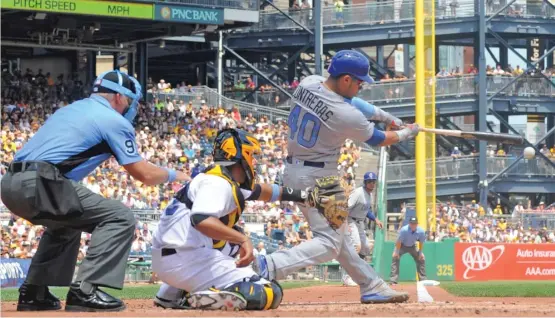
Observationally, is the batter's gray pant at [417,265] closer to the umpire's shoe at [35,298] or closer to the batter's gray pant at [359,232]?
the batter's gray pant at [359,232]

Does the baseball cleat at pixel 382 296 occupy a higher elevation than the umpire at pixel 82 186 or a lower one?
lower

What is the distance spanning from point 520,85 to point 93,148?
33.5 meters

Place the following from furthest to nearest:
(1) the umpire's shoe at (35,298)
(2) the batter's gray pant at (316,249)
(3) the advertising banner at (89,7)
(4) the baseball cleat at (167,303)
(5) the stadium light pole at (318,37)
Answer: (5) the stadium light pole at (318,37) < (3) the advertising banner at (89,7) < (2) the batter's gray pant at (316,249) < (4) the baseball cleat at (167,303) < (1) the umpire's shoe at (35,298)

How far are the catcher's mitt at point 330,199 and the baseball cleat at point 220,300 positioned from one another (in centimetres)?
126

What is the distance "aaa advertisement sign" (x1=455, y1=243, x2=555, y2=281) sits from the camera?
25562 mm

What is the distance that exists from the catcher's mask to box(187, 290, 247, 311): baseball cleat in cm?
81

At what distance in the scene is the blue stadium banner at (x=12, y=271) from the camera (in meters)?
18.6

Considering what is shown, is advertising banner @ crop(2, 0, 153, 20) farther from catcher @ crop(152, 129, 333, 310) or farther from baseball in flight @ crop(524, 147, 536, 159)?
catcher @ crop(152, 129, 333, 310)

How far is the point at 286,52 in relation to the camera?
42.0 metres

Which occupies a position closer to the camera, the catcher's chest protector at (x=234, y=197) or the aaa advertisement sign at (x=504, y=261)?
the catcher's chest protector at (x=234, y=197)

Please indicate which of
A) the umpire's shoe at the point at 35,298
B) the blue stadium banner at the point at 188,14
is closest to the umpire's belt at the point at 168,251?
the umpire's shoe at the point at 35,298

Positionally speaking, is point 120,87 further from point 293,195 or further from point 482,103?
point 482,103

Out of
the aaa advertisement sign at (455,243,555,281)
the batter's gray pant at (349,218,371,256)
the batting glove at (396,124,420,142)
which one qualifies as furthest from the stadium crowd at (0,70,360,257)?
the batting glove at (396,124,420,142)

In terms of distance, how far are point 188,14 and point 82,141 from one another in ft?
77.9
